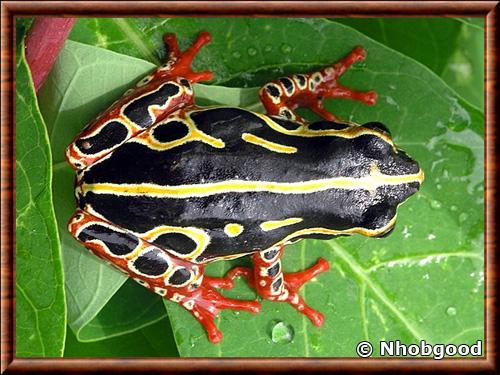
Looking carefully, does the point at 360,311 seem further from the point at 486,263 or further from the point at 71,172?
the point at 71,172

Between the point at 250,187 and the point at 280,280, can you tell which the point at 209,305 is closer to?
the point at 280,280

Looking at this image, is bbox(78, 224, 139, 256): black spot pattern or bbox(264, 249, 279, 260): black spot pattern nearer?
bbox(78, 224, 139, 256): black spot pattern

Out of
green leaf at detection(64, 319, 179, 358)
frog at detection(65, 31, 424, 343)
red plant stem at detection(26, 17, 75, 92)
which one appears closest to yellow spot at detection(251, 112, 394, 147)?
frog at detection(65, 31, 424, 343)

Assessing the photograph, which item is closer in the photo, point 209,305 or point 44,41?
point 44,41

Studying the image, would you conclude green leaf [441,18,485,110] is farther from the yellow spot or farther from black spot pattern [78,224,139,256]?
black spot pattern [78,224,139,256]

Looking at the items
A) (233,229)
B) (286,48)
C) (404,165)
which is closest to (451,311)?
(404,165)
